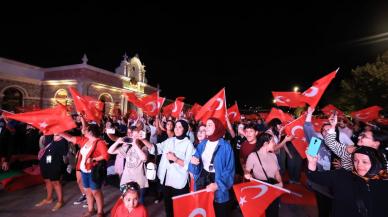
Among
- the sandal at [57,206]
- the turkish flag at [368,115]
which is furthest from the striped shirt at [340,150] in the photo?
the turkish flag at [368,115]

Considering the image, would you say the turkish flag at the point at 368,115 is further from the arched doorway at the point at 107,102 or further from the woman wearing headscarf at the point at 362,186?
the arched doorway at the point at 107,102

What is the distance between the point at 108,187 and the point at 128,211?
4.06 metres

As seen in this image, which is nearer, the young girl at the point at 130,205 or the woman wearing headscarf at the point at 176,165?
the young girl at the point at 130,205

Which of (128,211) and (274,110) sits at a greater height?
(274,110)

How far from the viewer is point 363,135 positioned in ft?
10.2

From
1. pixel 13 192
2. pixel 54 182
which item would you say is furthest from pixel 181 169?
pixel 13 192

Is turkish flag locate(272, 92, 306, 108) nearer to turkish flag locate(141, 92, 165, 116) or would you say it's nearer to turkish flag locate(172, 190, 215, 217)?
turkish flag locate(141, 92, 165, 116)

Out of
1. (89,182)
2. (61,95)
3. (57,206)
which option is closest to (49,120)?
(89,182)

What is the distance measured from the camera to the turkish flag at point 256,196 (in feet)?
11.0

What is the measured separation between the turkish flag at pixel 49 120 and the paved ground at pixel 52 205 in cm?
162

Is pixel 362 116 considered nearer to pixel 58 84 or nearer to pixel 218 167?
pixel 218 167

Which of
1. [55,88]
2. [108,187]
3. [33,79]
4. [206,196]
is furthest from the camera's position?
[55,88]

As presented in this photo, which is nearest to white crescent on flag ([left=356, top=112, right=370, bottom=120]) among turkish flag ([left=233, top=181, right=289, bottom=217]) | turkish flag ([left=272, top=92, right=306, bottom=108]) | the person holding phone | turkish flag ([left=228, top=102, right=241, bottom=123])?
turkish flag ([left=272, top=92, right=306, bottom=108])

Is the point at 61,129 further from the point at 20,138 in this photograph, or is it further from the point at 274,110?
the point at 274,110
